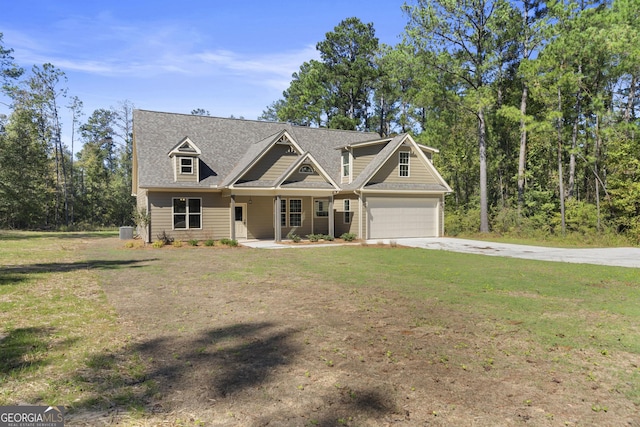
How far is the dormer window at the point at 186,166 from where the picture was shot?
21953 mm

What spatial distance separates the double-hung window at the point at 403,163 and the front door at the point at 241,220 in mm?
9683

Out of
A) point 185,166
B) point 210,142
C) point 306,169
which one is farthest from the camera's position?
point 210,142

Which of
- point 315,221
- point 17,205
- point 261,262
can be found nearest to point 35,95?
point 17,205

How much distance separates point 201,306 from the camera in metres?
7.84

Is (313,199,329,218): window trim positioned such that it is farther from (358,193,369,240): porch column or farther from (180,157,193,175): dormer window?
(180,157,193,175): dormer window

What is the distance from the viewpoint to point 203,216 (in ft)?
73.8

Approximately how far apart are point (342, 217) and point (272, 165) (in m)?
5.69

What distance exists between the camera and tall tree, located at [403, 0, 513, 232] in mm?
26703

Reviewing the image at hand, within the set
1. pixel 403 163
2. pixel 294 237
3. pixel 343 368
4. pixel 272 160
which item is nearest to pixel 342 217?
pixel 294 237

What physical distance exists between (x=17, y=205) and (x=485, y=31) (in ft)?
130

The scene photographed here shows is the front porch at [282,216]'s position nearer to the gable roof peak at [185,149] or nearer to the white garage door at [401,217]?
the white garage door at [401,217]

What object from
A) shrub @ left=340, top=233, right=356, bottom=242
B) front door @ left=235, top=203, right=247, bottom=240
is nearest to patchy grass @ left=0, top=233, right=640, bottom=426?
shrub @ left=340, top=233, right=356, bottom=242

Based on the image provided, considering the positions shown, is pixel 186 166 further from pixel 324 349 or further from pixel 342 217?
pixel 324 349

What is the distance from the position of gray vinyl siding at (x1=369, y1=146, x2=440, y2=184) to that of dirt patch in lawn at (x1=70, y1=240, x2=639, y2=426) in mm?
16593
